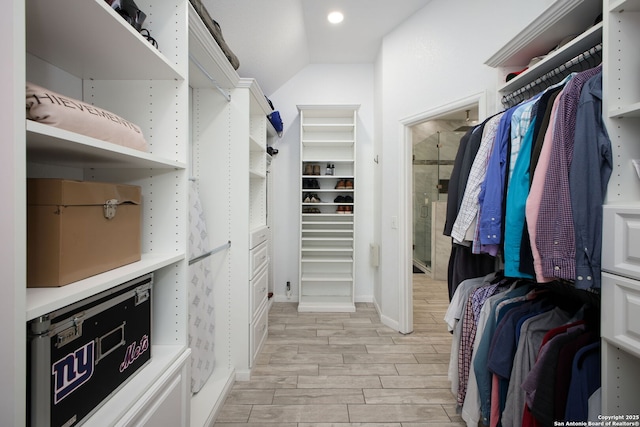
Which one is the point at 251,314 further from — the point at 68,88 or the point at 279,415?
the point at 68,88

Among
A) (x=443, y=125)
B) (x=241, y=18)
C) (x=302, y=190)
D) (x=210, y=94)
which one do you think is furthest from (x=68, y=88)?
(x=443, y=125)

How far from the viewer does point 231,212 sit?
194 centimetres

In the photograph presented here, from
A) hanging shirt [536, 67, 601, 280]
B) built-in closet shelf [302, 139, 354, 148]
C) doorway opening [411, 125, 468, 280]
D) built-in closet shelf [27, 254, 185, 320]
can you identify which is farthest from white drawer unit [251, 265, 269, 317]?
doorway opening [411, 125, 468, 280]

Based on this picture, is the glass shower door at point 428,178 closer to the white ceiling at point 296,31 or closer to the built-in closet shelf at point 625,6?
the white ceiling at point 296,31

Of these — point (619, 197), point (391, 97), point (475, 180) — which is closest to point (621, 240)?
point (619, 197)

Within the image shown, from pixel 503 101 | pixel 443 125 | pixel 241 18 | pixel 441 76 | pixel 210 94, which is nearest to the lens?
pixel 503 101

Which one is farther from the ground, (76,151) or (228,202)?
(76,151)

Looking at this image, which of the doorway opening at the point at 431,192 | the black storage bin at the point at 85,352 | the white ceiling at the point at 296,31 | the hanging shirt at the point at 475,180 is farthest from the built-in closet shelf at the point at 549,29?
the doorway opening at the point at 431,192

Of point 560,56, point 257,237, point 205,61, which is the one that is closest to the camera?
point 560,56

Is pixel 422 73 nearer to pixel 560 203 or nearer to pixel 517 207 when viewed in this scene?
pixel 517 207

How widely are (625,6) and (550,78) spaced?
44 centimetres

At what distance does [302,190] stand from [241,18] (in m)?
1.69

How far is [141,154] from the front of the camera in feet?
2.70

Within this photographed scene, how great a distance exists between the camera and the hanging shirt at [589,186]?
2.87 feet
